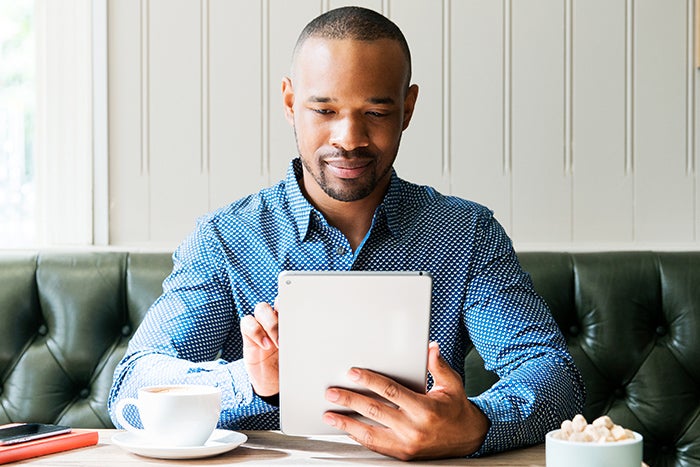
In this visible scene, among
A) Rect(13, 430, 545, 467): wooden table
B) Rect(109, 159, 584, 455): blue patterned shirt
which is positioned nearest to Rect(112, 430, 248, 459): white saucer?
Rect(13, 430, 545, 467): wooden table

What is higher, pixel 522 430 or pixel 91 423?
→ pixel 522 430

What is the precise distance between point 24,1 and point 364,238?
983mm

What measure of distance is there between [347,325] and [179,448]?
229 millimetres

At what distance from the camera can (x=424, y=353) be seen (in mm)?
991

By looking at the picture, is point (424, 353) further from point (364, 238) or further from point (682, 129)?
point (682, 129)

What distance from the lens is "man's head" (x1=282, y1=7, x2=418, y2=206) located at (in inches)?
54.1

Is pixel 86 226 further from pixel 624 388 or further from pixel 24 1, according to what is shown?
pixel 624 388

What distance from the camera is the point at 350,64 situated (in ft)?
4.53

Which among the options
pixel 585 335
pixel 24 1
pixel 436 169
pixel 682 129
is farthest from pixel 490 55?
pixel 24 1

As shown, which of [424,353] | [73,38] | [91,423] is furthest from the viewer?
[73,38]

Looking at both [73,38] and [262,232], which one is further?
[73,38]

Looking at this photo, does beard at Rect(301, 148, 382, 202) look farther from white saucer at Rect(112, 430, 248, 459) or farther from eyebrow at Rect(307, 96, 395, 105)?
white saucer at Rect(112, 430, 248, 459)

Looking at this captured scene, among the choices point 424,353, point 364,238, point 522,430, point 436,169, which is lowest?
point 522,430

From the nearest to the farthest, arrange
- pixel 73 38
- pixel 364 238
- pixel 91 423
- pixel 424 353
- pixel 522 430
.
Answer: pixel 424 353 → pixel 522 430 → pixel 364 238 → pixel 91 423 → pixel 73 38
